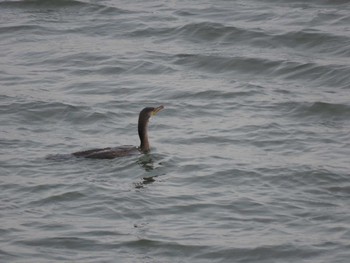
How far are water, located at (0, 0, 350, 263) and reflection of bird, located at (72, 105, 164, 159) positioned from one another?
0.13 m

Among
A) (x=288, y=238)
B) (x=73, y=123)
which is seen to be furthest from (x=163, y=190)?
(x=73, y=123)

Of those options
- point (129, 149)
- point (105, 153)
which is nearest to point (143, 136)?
point (129, 149)

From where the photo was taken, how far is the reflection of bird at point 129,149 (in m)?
14.3

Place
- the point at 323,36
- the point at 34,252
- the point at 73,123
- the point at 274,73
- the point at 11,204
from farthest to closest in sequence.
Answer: the point at 323,36 → the point at 274,73 → the point at 73,123 → the point at 11,204 → the point at 34,252

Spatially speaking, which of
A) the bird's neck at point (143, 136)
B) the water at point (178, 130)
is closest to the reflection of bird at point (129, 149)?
the bird's neck at point (143, 136)

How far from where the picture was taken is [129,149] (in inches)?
582

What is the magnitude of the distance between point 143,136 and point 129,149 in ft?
1.31

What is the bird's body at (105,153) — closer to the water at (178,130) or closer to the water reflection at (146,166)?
the water at (178,130)

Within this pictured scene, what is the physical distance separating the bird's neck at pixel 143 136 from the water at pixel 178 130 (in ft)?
0.57

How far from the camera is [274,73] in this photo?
1869 cm

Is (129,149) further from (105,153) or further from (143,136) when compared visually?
(105,153)

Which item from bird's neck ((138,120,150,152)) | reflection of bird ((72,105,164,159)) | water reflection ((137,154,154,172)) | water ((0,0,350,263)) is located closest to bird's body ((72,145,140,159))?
reflection of bird ((72,105,164,159))

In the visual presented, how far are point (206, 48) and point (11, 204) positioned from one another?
837cm

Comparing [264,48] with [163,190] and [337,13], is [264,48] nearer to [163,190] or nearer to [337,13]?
[337,13]
